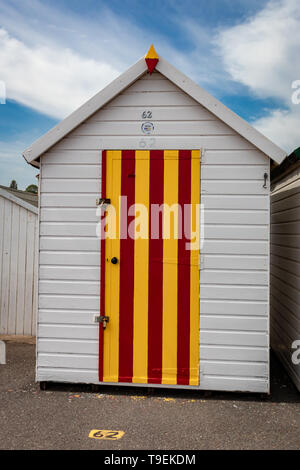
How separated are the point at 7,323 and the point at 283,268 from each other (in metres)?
4.46

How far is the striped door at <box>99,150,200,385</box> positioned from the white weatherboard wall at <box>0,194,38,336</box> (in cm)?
273

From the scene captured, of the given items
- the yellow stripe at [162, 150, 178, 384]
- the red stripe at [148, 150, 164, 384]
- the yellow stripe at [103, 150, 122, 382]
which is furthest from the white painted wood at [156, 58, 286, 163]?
the yellow stripe at [103, 150, 122, 382]

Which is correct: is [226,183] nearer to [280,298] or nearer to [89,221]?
[89,221]

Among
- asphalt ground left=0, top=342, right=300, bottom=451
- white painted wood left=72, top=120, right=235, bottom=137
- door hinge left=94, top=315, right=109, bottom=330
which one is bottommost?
asphalt ground left=0, top=342, right=300, bottom=451

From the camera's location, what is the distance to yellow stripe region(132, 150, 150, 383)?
178 inches

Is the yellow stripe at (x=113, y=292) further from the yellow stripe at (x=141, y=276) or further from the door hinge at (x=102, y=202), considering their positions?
the yellow stripe at (x=141, y=276)

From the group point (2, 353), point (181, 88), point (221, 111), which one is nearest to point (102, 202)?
point (181, 88)

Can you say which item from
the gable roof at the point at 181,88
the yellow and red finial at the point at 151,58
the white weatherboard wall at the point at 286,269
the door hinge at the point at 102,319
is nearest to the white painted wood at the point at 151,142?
the gable roof at the point at 181,88

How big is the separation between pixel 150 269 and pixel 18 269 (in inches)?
128

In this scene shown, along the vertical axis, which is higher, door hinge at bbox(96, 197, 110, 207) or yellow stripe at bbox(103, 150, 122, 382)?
door hinge at bbox(96, 197, 110, 207)

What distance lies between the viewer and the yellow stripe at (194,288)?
14.6 feet

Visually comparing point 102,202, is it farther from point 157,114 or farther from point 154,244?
point 157,114

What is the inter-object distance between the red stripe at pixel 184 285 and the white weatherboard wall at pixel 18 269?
10.6 ft

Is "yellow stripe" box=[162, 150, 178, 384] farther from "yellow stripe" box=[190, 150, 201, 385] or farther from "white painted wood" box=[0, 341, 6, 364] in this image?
"white painted wood" box=[0, 341, 6, 364]
